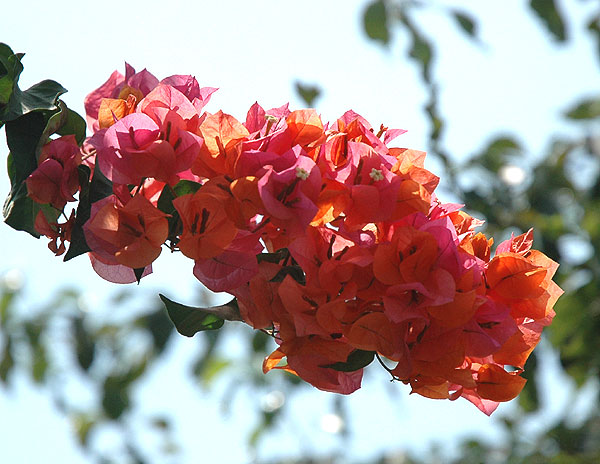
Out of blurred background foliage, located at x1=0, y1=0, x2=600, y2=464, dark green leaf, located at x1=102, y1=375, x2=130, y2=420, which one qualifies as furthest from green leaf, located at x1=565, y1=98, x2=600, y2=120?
dark green leaf, located at x1=102, y1=375, x2=130, y2=420

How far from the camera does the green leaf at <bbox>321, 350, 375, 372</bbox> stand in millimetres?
378

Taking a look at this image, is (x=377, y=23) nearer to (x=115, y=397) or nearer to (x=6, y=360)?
(x=115, y=397)

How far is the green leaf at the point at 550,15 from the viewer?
1.04 m

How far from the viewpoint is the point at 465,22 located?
972 millimetres

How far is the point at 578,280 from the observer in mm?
1186

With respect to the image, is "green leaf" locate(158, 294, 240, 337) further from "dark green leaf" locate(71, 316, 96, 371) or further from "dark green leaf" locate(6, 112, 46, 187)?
"dark green leaf" locate(71, 316, 96, 371)

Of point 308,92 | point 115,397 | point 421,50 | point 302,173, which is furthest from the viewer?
point 115,397

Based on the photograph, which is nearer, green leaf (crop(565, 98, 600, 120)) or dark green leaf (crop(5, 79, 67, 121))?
dark green leaf (crop(5, 79, 67, 121))

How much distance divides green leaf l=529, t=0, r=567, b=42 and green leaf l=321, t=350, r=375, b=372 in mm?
788

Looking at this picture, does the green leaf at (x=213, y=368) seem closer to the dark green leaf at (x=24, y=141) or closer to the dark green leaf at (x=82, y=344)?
the dark green leaf at (x=82, y=344)

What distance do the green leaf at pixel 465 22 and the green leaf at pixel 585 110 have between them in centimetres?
53

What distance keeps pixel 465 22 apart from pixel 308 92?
41cm

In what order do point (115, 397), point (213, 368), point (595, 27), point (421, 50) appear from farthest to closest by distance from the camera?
point (213, 368), point (115, 397), point (595, 27), point (421, 50)

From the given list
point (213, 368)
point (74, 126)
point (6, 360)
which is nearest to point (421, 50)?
point (74, 126)
